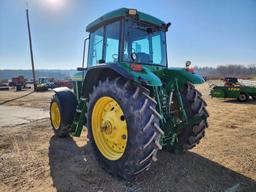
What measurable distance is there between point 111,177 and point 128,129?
0.90m

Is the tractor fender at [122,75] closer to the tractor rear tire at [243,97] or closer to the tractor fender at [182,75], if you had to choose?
the tractor fender at [182,75]

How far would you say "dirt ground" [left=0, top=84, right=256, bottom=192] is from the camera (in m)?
2.88

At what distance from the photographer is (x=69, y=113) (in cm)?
477

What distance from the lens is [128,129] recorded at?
9.05 ft

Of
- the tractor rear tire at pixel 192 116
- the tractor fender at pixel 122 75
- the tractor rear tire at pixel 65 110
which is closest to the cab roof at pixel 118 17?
the tractor fender at pixel 122 75

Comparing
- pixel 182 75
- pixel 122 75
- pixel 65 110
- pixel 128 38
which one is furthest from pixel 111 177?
pixel 128 38

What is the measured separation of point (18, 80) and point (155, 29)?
37.3 meters

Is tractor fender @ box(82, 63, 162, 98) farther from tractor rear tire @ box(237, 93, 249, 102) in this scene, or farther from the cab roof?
tractor rear tire @ box(237, 93, 249, 102)

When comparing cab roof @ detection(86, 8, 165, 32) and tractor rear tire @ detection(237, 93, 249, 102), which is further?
tractor rear tire @ detection(237, 93, 249, 102)

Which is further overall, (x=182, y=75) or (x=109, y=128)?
(x=182, y=75)

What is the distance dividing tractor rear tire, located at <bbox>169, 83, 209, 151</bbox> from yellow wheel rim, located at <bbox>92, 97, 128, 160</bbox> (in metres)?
1.38

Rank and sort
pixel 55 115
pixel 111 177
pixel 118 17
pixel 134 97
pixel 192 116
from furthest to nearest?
1. pixel 55 115
2. pixel 192 116
3. pixel 118 17
4. pixel 111 177
5. pixel 134 97

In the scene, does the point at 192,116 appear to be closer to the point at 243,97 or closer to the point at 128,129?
the point at 128,129

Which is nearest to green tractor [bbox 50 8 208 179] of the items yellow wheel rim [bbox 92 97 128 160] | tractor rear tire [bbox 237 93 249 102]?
yellow wheel rim [bbox 92 97 128 160]
